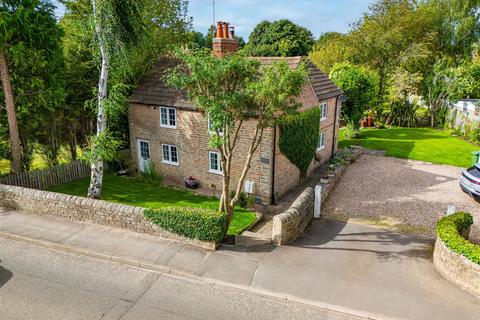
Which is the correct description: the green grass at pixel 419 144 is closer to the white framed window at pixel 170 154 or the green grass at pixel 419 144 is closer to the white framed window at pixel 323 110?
the white framed window at pixel 323 110

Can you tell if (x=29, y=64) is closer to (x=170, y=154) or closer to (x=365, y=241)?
(x=170, y=154)

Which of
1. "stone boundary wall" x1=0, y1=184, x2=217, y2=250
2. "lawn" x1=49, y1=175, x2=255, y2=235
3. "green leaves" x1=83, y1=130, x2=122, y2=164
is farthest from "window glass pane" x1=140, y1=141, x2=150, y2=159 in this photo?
"stone boundary wall" x1=0, y1=184, x2=217, y2=250

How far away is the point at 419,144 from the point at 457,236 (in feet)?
66.3

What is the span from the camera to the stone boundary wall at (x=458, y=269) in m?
10.0

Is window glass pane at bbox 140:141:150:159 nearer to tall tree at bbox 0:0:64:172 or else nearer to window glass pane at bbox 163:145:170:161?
window glass pane at bbox 163:145:170:161

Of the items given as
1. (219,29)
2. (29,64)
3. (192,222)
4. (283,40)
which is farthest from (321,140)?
(283,40)

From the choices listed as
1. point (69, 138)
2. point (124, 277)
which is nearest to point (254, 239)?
point (124, 277)

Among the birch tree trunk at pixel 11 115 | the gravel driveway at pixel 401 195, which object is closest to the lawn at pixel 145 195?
the birch tree trunk at pixel 11 115

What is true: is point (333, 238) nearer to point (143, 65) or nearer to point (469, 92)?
point (143, 65)

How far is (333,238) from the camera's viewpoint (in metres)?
13.6

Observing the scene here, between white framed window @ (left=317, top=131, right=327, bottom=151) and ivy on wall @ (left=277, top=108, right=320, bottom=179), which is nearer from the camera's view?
ivy on wall @ (left=277, top=108, right=320, bottom=179)

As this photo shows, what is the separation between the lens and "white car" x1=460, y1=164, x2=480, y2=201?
16266 millimetres

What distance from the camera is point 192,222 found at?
12438mm

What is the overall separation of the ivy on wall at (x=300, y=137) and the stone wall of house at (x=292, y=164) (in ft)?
1.11
